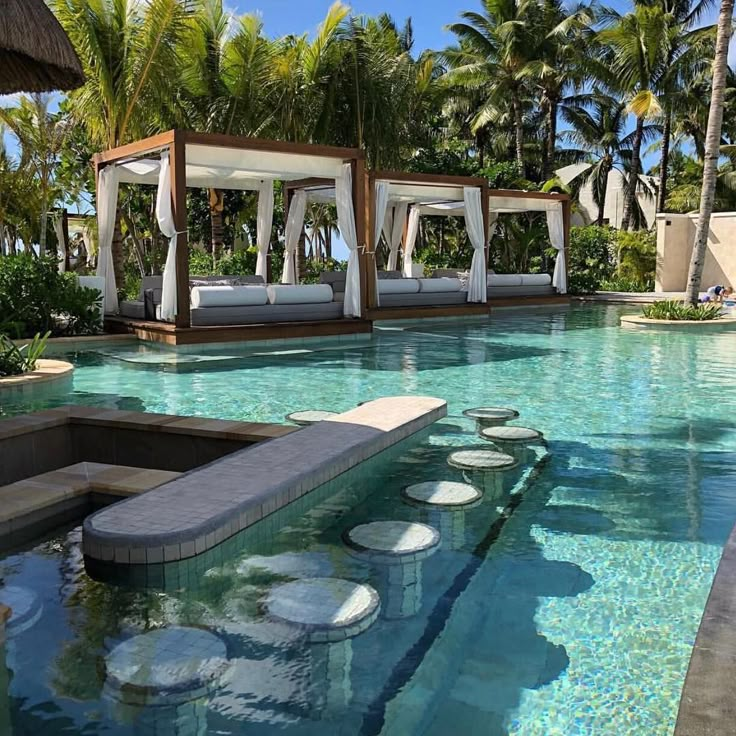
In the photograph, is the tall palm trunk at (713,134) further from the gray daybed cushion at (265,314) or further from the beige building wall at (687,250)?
the beige building wall at (687,250)

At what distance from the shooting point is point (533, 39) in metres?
27.0

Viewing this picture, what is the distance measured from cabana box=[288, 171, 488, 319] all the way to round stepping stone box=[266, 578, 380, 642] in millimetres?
11172

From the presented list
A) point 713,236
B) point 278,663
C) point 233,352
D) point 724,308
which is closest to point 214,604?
point 278,663

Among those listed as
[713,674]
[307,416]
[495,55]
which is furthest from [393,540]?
[495,55]

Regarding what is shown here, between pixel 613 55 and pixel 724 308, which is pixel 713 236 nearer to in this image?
pixel 724 308

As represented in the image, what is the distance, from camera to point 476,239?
1639 cm

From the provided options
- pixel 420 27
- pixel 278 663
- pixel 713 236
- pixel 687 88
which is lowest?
pixel 278 663

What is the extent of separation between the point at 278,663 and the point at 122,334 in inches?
402

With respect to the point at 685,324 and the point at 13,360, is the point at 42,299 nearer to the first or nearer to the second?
the point at 13,360

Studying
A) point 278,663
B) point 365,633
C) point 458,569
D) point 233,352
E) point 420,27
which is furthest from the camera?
point 420,27

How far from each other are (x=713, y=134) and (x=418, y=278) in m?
5.89

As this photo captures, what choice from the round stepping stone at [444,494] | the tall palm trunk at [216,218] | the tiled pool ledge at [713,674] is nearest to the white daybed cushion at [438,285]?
the tall palm trunk at [216,218]

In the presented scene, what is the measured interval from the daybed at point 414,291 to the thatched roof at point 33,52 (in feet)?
30.8

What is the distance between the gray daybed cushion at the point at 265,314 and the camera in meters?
11.8
